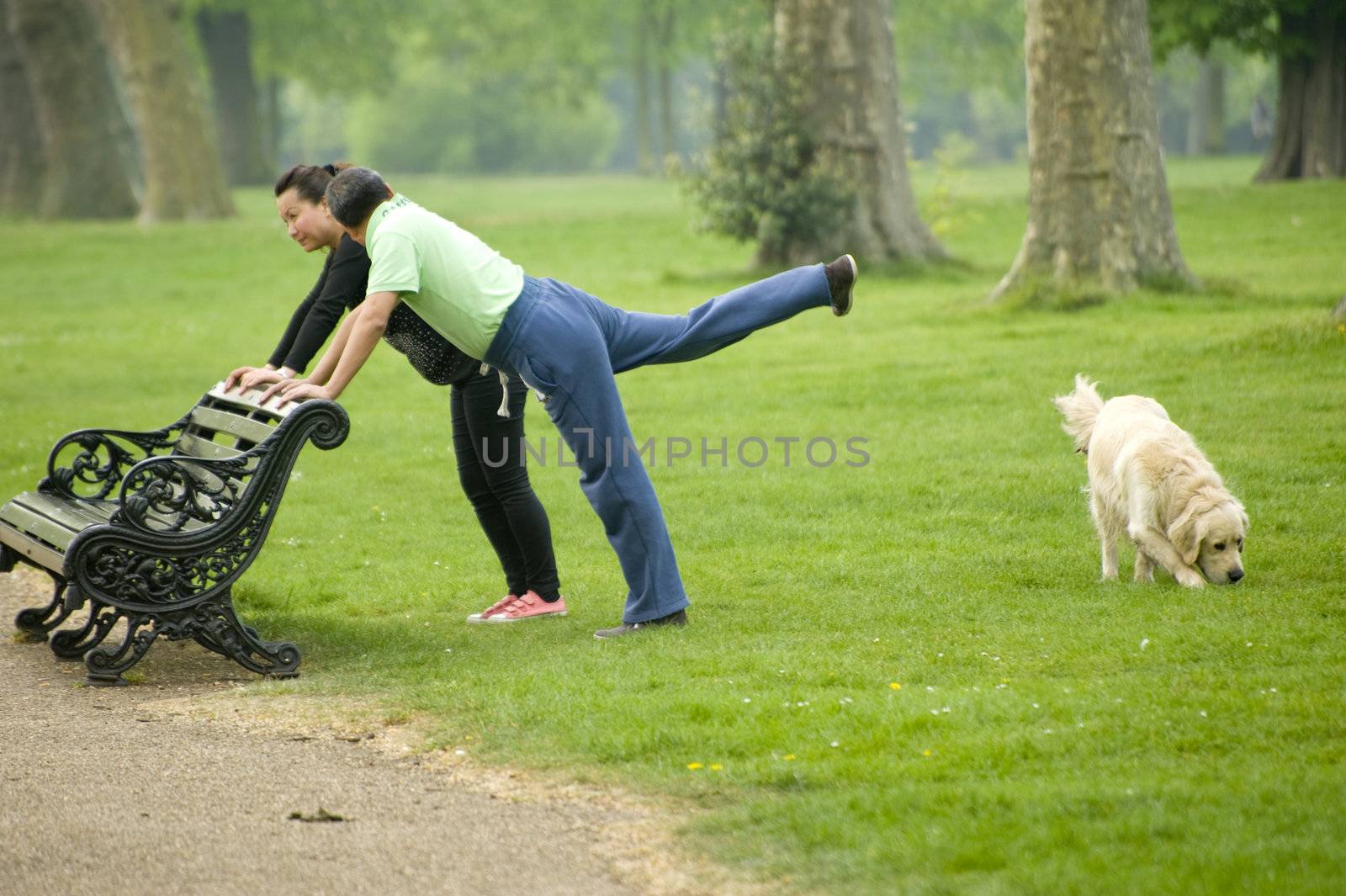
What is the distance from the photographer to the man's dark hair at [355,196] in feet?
20.4

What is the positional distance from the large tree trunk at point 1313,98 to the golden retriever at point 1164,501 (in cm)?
2366

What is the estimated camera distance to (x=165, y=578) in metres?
6.12

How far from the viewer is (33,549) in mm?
6637

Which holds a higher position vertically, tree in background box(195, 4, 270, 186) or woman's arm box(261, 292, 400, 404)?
tree in background box(195, 4, 270, 186)

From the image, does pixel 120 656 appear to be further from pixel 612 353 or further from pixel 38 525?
pixel 612 353

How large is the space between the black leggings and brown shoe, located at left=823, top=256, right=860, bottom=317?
1.39 m

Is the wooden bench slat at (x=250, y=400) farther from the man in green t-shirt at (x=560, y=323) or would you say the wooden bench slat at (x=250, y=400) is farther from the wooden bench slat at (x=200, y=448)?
the wooden bench slat at (x=200, y=448)

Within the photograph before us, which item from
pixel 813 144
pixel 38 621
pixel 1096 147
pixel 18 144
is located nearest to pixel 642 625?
pixel 38 621

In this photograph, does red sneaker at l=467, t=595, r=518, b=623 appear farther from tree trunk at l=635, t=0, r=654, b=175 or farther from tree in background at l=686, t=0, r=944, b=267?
tree trunk at l=635, t=0, r=654, b=175

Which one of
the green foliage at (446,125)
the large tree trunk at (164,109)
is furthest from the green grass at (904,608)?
the green foliage at (446,125)

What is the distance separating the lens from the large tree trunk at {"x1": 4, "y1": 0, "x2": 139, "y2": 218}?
33.8 meters

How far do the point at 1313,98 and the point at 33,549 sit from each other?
26819 millimetres

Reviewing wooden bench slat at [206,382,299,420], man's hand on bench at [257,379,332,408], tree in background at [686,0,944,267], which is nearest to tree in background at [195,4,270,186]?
tree in background at [686,0,944,267]

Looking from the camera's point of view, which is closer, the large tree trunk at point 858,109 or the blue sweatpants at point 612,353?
the blue sweatpants at point 612,353
